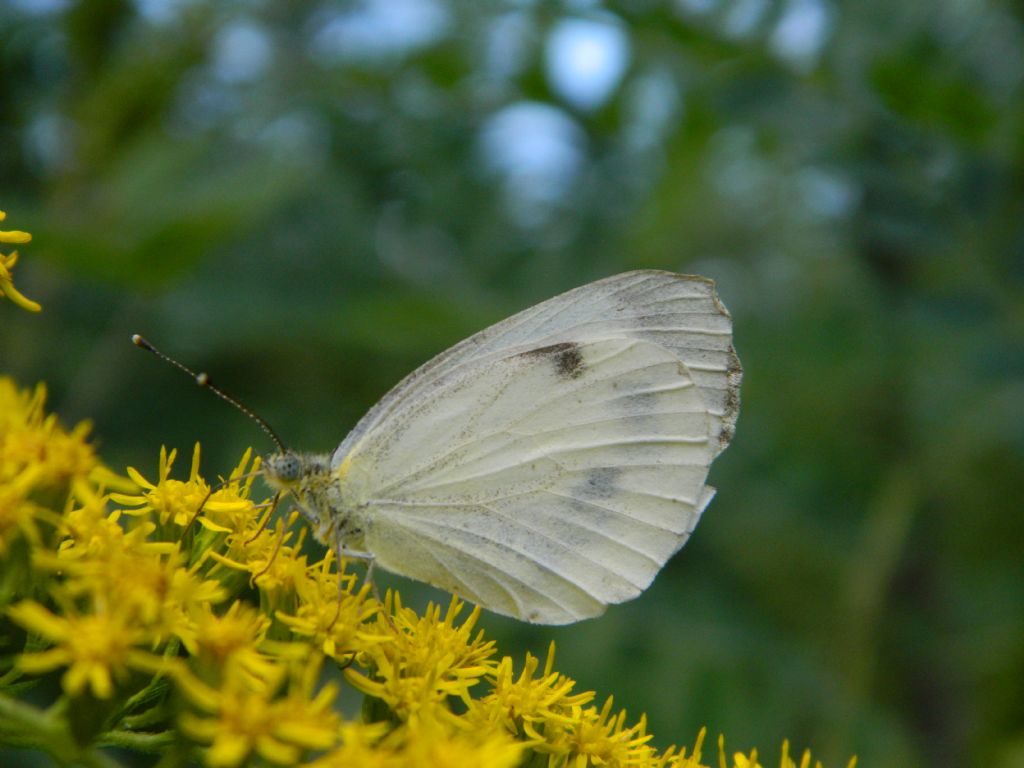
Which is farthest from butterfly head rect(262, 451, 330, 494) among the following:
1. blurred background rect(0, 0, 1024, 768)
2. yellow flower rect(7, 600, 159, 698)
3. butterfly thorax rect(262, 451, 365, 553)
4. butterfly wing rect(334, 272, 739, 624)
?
blurred background rect(0, 0, 1024, 768)

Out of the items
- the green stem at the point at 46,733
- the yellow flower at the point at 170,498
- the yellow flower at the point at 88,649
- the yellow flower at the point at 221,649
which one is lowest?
the green stem at the point at 46,733

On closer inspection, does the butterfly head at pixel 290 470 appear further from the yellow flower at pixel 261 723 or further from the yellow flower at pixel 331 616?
the yellow flower at pixel 261 723

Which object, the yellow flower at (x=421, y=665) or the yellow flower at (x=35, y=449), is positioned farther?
the yellow flower at (x=421, y=665)

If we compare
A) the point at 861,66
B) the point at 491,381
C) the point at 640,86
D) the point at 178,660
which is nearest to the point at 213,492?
the point at 178,660

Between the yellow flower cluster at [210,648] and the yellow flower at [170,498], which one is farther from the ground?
the yellow flower at [170,498]

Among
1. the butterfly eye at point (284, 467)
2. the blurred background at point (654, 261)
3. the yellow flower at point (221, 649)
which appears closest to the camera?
the yellow flower at point (221, 649)

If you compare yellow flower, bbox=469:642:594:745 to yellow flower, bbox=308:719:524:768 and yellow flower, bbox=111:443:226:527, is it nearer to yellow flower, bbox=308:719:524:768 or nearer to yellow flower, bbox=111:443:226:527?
yellow flower, bbox=308:719:524:768

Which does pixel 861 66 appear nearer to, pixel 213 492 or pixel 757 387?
pixel 757 387

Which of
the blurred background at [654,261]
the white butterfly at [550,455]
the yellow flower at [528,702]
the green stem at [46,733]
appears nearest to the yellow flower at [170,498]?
the white butterfly at [550,455]
